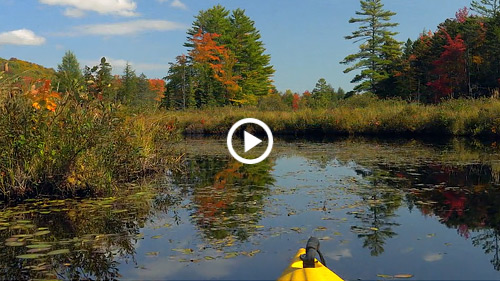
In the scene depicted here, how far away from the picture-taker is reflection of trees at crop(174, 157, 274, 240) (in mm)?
5602

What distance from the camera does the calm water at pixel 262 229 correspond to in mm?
4203

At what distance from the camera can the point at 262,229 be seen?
548 cm

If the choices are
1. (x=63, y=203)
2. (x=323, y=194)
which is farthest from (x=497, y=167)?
(x=63, y=203)

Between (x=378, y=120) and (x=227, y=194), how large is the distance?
1732 centimetres

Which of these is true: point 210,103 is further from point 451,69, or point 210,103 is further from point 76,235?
point 76,235

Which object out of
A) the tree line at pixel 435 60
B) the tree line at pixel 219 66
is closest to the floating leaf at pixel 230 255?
the tree line at pixel 435 60

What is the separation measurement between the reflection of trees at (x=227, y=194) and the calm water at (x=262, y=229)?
3 cm

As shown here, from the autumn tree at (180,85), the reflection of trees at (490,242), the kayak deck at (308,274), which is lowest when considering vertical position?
the reflection of trees at (490,242)

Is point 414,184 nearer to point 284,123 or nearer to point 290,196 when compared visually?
point 290,196

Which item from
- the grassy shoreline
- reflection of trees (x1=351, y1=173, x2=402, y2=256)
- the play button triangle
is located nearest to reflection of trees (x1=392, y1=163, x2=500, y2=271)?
reflection of trees (x1=351, y1=173, x2=402, y2=256)

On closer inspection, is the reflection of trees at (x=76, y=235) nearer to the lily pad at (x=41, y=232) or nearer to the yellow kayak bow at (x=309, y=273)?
the lily pad at (x=41, y=232)

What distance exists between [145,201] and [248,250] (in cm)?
312

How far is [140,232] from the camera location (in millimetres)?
5453

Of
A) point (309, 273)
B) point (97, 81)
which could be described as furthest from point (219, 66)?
point (309, 273)
